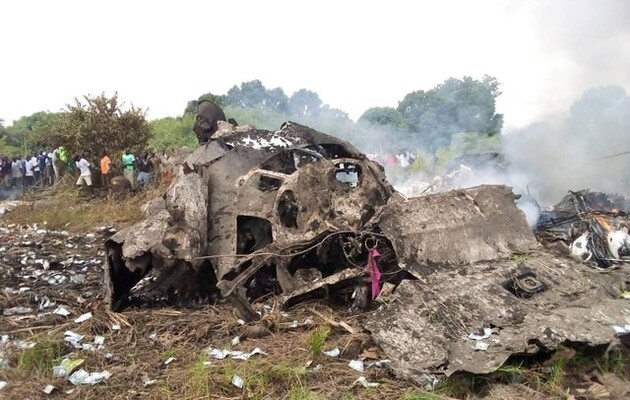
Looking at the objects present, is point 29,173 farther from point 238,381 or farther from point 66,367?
point 238,381

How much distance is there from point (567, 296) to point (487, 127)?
17.4 meters

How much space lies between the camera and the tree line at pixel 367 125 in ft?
51.8

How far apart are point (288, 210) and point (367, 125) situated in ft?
63.1

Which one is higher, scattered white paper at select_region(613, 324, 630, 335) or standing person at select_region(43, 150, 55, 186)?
standing person at select_region(43, 150, 55, 186)

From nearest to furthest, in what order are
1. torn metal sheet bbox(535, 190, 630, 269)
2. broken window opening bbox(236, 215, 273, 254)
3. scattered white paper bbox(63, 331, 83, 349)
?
scattered white paper bbox(63, 331, 83, 349) < broken window opening bbox(236, 215, 273, 254) < torn metal sheet bbox(535, 190, 630, 269)

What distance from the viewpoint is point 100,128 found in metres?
15.7

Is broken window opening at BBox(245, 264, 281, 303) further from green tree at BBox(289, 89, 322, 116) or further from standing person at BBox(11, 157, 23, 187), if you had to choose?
green tree at BBox(289, 89, 322, 116)

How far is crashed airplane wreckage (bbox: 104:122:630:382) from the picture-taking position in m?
4.14

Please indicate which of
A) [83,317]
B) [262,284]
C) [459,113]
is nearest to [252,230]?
[262,284]

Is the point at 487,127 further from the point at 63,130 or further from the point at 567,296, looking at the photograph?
the point at 567,296

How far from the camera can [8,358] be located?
4238 millimetres

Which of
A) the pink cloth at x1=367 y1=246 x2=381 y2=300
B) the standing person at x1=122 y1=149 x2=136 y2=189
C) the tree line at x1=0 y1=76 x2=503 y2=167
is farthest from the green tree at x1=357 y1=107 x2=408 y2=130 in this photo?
the pink cloth at x1=367 y1=246 x2=381 y2=300

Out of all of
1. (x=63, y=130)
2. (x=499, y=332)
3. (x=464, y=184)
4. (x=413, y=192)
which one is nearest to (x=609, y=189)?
(x=464, y=184)

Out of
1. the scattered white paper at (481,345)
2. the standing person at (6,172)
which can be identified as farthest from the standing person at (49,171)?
the scattered white paper at (481,345)
